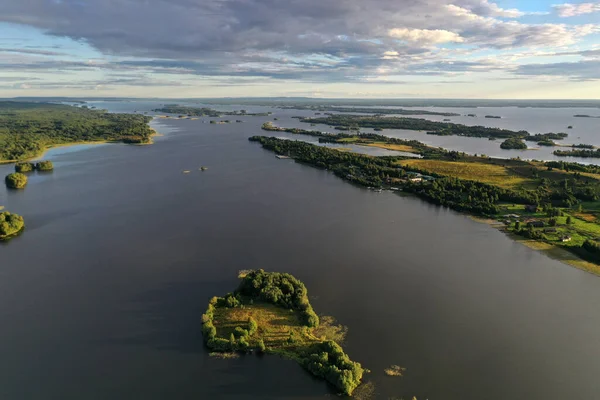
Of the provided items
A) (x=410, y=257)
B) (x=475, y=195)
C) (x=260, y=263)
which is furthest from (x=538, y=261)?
(x=260, y=263)

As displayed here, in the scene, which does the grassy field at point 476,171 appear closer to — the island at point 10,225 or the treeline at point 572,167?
the treeline at point 572,167

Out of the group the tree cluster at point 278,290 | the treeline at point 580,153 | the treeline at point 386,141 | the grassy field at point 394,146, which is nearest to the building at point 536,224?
the tree cluster at point 278,290

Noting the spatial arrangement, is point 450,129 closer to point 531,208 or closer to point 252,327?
point 531,208

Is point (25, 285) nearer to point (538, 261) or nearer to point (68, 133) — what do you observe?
point (538, 261)

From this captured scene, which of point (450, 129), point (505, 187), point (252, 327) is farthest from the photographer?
point (450, 129)

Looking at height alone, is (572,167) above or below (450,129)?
below

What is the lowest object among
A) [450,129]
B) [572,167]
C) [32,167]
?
[32,167]

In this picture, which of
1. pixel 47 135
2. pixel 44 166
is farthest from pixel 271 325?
pixel 47 135
